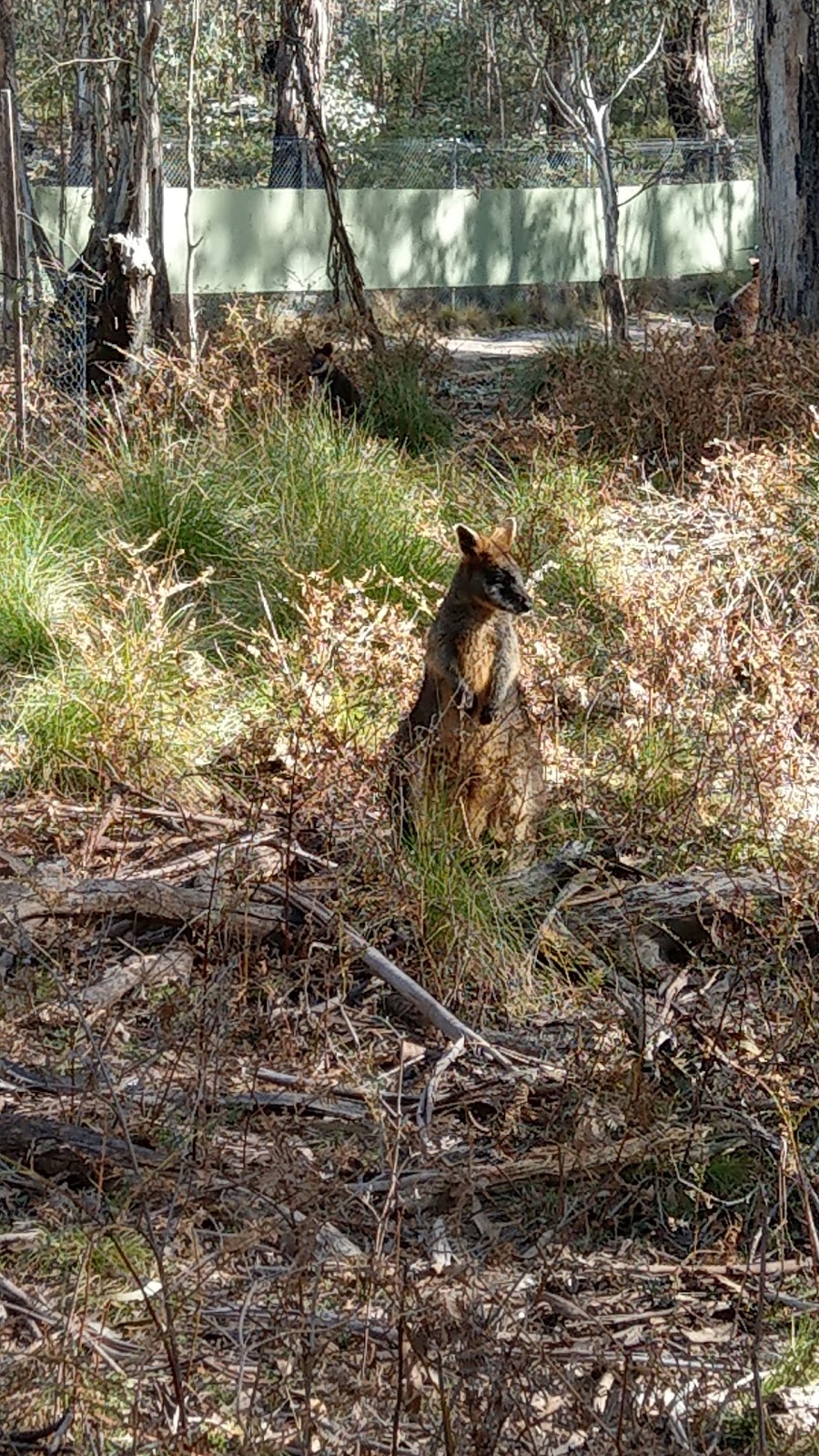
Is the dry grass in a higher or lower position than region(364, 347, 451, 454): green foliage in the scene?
lower

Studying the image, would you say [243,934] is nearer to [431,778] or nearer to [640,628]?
[431,778]

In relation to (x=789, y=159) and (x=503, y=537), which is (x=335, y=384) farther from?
(x=503, y=537)

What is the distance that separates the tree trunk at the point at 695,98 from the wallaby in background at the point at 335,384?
727 inches

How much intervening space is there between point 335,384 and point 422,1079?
765cm

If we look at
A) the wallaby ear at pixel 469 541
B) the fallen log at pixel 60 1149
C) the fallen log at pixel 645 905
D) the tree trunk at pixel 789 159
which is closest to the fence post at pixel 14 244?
the wallaby ear at pixel 469 541

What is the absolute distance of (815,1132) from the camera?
465 cm

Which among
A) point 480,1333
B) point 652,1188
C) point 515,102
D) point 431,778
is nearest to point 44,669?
point 431,778

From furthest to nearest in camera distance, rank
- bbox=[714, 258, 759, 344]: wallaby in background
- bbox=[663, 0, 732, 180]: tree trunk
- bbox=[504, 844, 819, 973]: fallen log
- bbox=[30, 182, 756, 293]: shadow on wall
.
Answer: bbox=[663, 0, 732, 180]: tree trunk, bbox=[30, 182, 756, 293]: shadow on wall, bbox=[714, 258, 759, 344]: wallaby in background, bbox=[504, 844, 819, 973]: fallen log

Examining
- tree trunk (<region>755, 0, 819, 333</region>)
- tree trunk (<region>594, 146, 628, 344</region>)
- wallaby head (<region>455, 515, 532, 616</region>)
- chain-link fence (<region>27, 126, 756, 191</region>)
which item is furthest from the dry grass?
chain-link fence (<region>27, 126, 756, 191</region>)

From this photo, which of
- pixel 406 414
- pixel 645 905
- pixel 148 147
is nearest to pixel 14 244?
pixel 148 147

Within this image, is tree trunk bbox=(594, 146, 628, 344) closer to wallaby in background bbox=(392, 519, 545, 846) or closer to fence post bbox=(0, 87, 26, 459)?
fence post bbox=(0, 87, 26, 459)

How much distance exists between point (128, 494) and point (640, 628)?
9.94 ft

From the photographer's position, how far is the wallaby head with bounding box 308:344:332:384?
38.7 ft

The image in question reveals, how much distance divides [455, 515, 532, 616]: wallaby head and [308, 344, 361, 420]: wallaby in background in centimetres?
556
